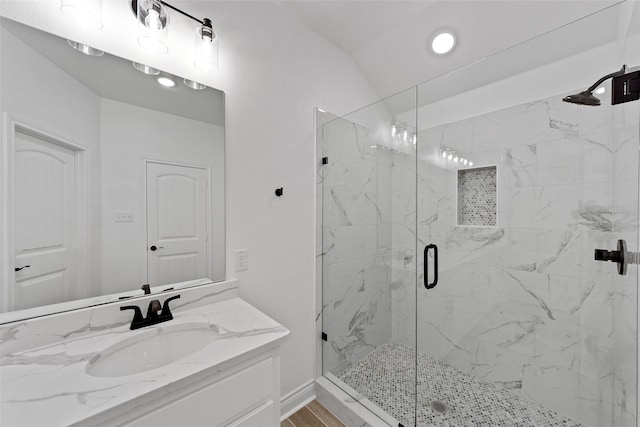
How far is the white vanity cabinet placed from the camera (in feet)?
2.27

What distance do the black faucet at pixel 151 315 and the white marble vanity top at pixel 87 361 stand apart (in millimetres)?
27

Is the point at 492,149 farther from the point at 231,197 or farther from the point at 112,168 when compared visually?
the point at 112,168

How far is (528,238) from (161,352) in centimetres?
208

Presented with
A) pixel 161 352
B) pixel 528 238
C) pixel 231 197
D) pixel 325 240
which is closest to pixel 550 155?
pixel 528 238

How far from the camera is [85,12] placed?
97cm

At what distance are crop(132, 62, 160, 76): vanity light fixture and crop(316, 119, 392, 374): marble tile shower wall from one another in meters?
1.02

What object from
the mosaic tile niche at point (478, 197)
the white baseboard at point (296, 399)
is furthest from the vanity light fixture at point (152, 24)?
the white baseboard at point (296, 399)

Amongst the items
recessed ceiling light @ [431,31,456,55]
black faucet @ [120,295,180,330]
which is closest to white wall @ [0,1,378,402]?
black faucet @ [120,295,180,330]

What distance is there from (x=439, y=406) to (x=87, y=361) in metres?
1.86

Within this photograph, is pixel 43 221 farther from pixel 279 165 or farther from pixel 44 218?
pixel 279 165

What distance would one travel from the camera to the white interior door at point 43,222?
2.87 feet

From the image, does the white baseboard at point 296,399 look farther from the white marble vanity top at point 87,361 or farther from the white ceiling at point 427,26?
the white ceiling at point 427,26

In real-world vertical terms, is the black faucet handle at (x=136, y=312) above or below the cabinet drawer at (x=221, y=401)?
above

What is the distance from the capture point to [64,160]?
963 millimetres
